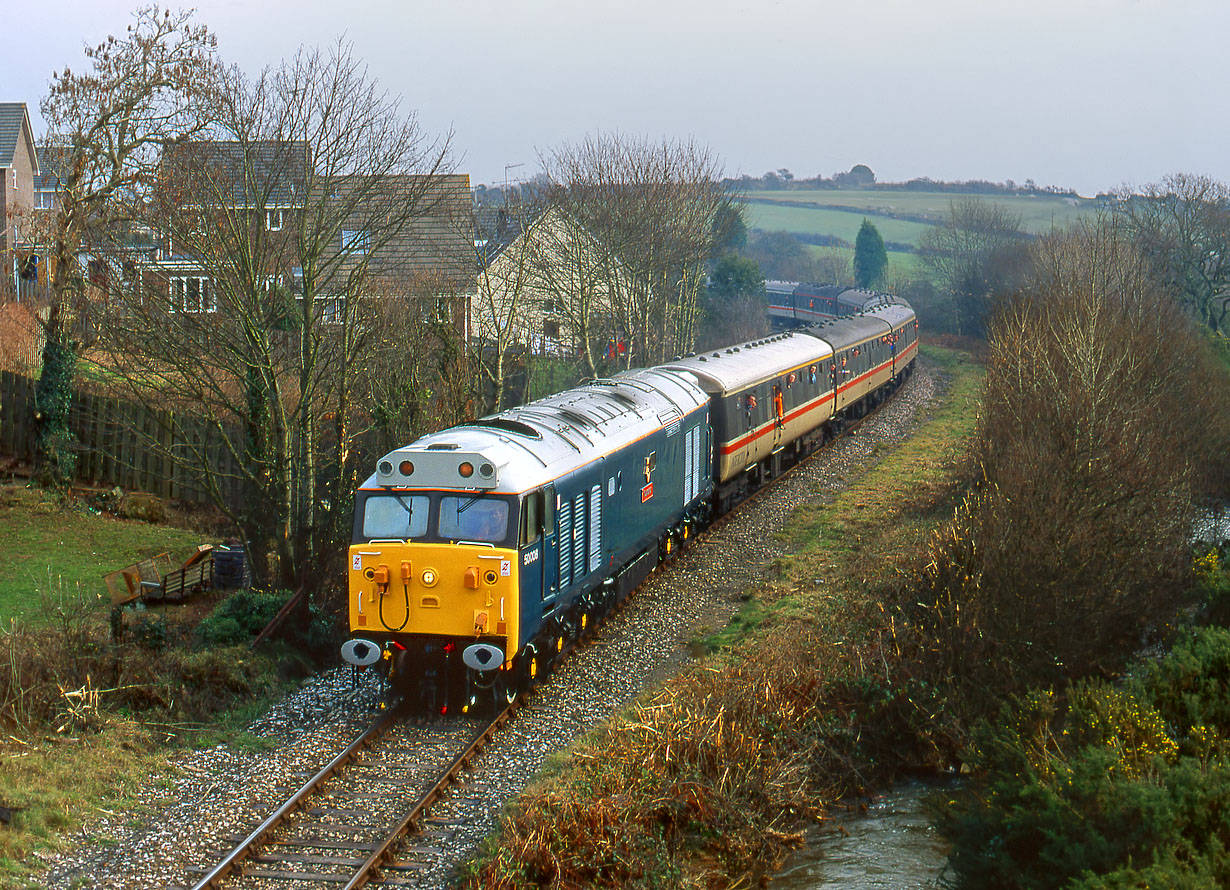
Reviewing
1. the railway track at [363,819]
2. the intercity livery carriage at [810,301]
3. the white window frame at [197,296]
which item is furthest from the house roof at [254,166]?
the intercity livery carriage at [810,301]

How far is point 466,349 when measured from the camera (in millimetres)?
27609

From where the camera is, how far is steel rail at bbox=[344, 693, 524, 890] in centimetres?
978

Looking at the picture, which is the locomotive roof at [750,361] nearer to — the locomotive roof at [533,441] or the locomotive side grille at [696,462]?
the locomotive side grille at [696,462]

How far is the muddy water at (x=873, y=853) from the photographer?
10.9 m

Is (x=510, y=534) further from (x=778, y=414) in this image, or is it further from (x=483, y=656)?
(x=778, y=414)

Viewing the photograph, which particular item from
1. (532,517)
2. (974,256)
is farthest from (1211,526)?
(974,256)

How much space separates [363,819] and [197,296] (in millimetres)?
10884

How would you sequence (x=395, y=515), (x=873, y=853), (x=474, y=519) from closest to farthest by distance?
1. (x=873, y=853)
2. (x=474, y=519)
3. (x=395, y=515)

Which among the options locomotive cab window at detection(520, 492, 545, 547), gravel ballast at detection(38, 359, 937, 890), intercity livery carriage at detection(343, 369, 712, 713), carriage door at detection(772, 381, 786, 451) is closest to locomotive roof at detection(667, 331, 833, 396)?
carriage door at detection(772, 381, 786, 451)

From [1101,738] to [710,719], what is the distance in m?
4.43

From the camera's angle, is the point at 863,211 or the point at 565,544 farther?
the point at 863,211

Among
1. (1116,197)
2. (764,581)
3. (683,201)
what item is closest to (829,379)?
(683,201)

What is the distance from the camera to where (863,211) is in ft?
490

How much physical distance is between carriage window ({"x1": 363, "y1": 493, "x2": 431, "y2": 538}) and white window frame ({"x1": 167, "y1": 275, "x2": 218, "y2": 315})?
7.13 m
